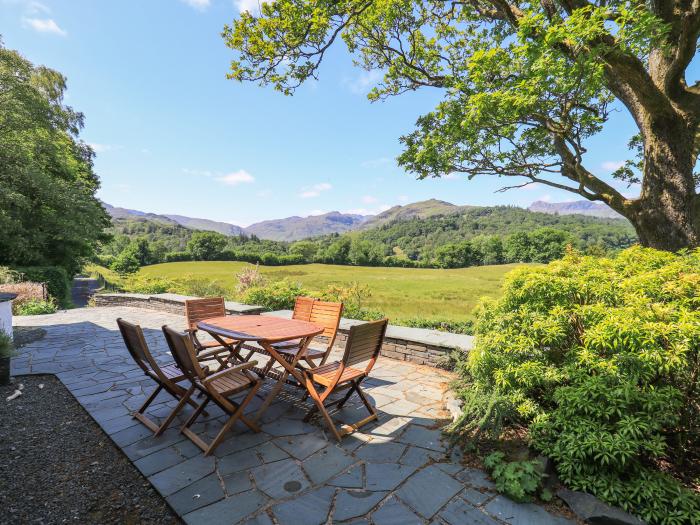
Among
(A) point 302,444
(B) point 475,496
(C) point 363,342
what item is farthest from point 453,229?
(B) point 475,496

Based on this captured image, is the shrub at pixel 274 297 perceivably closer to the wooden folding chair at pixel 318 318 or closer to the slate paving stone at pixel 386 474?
the wooden folding chair at pixel 318 318

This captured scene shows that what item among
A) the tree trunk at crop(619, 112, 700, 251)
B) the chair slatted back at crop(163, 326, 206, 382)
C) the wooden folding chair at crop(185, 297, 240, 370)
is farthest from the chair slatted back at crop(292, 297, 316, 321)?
the tree trunk at crop(619, 112, 700, 251)

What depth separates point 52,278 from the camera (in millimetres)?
14883

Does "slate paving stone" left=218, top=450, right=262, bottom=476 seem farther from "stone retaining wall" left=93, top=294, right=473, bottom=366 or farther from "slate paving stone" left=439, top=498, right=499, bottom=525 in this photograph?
"stone retaining wall" left=93, top=294, right=473, bottom=366

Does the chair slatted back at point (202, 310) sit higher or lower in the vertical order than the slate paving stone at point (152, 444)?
higher

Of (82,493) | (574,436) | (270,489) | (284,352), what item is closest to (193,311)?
(284,352)

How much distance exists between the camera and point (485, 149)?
8516 mm

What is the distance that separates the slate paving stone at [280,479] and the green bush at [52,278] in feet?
52.2

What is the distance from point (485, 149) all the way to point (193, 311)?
7.70m

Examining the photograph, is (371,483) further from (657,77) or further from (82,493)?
(657,77)

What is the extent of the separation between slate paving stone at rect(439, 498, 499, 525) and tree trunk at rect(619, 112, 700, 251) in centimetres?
571

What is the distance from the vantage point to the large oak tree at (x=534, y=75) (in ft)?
15.0

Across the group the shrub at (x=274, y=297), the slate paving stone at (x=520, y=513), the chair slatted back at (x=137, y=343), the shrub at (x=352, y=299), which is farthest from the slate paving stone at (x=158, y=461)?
the shrub at (x=274, y=297)

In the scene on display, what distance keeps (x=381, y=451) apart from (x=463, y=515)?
86 cm
